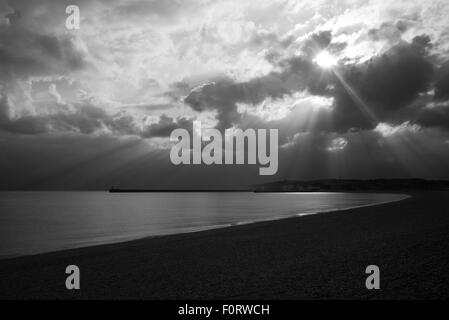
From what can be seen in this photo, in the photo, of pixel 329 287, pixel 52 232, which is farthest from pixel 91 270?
pixel 52 232

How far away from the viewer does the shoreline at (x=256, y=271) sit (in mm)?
9734

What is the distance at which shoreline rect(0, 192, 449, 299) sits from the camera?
31.9ft

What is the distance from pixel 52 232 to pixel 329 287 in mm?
32521

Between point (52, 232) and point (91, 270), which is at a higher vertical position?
point (52, 232)

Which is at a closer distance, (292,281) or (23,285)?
(292,281)

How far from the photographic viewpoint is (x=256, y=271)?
1225 centimetres

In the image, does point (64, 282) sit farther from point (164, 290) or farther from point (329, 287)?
point (329, 287)

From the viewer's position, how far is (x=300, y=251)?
1553cm

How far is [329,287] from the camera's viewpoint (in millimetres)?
9820
